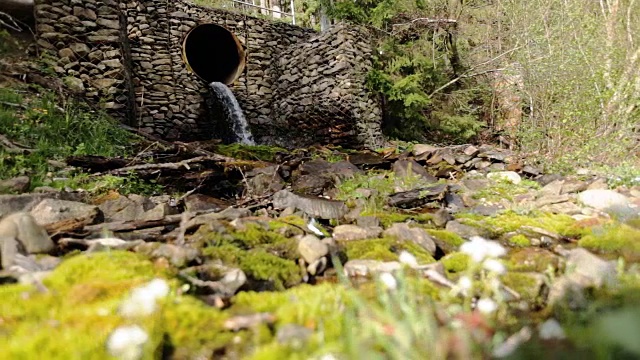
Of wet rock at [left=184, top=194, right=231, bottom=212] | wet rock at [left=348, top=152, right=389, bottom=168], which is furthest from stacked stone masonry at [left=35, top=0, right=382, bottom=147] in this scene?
wet rock at [left=184, top=194, right=231, bottom=212]

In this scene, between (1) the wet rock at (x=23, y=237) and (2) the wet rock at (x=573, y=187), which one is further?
(2) the wet rock at (x=573, y=187)

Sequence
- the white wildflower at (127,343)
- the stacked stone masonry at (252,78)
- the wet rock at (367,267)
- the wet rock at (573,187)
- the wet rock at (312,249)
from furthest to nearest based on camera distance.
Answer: the stacked stone masonry at (252,78) → the wet rock at (573,187) → the wet rock at (312,249) → the wet rock at (367,267) → the white wildflower at (127,343)

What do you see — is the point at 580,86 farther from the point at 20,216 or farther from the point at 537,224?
the point at 20,216

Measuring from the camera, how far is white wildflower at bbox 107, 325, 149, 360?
85cm

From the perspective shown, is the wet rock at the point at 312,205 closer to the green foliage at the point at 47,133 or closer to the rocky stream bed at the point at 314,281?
the rocky stream bed at the point at 314,281

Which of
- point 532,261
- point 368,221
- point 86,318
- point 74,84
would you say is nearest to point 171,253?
point 86,318

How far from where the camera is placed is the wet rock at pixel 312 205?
3.17 metres

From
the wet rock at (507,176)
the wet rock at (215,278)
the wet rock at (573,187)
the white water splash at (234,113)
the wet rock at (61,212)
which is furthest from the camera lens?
the white water splash at (234,113)

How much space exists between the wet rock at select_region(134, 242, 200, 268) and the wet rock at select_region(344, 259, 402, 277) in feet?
2.35

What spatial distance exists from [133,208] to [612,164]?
6.08m

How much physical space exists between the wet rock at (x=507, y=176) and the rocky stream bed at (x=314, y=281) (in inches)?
46.2

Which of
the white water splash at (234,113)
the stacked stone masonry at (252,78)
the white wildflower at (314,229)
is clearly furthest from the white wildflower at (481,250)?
the white water splash at (234,113)

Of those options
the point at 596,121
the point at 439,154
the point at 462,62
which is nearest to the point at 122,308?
the point at 439,154

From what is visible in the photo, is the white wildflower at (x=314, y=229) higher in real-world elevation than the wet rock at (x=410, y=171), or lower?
higher
